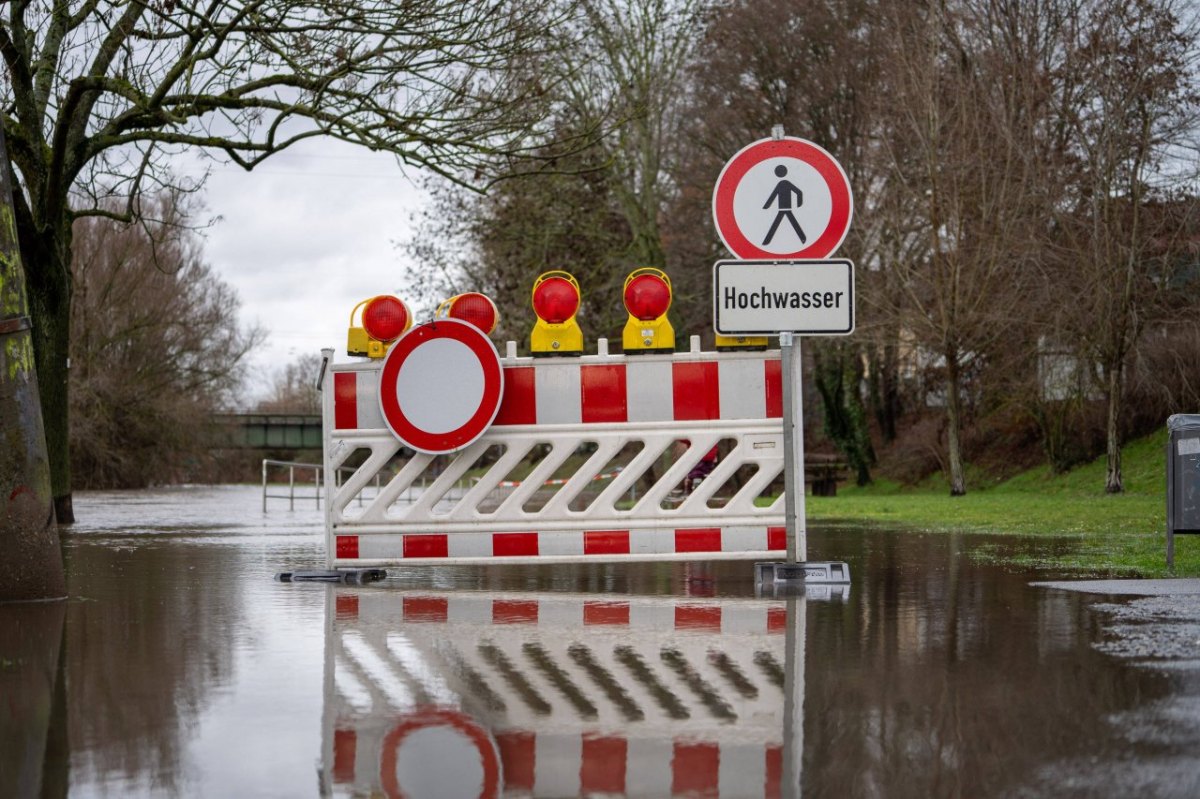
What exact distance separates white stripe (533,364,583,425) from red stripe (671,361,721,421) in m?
0.60

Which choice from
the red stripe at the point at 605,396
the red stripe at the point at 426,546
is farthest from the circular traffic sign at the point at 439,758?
the red stripe at the point at 605,396

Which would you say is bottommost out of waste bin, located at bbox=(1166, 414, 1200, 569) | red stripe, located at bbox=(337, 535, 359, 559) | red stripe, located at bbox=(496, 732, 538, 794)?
red stripe, located at bbox=(496, 732, 538, 794)

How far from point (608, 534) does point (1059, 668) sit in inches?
165

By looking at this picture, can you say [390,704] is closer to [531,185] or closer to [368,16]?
[368,16]

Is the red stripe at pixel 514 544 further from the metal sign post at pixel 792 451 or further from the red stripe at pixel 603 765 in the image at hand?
the red stripe at pixel 603 765

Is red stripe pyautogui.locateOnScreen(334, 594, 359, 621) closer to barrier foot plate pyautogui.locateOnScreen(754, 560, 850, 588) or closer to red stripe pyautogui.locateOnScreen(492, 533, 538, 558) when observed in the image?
red stripe pyautogui.locateOnScreen(492, 533, 538, 558)

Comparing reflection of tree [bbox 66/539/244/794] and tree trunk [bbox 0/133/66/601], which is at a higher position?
tree trunk [bbox 0/133/66/601]

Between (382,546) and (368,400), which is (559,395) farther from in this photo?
(382,546)

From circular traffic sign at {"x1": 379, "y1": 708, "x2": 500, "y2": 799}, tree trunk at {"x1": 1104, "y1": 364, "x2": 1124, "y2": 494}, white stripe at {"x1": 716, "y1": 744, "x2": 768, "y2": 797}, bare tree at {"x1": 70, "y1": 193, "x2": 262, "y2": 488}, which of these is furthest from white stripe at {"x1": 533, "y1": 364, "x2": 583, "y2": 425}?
bare tree at {"x1": 70, "y1": 193, "x2": 262, "y2": 488}

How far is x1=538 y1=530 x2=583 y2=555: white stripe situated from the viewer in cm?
965

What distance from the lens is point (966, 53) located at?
36469 mm

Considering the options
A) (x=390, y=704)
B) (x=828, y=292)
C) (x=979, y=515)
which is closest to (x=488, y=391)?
(x=828, y=292)

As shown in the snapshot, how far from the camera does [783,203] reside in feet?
31.3

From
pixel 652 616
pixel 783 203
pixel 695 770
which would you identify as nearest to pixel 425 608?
pixel 652 616
